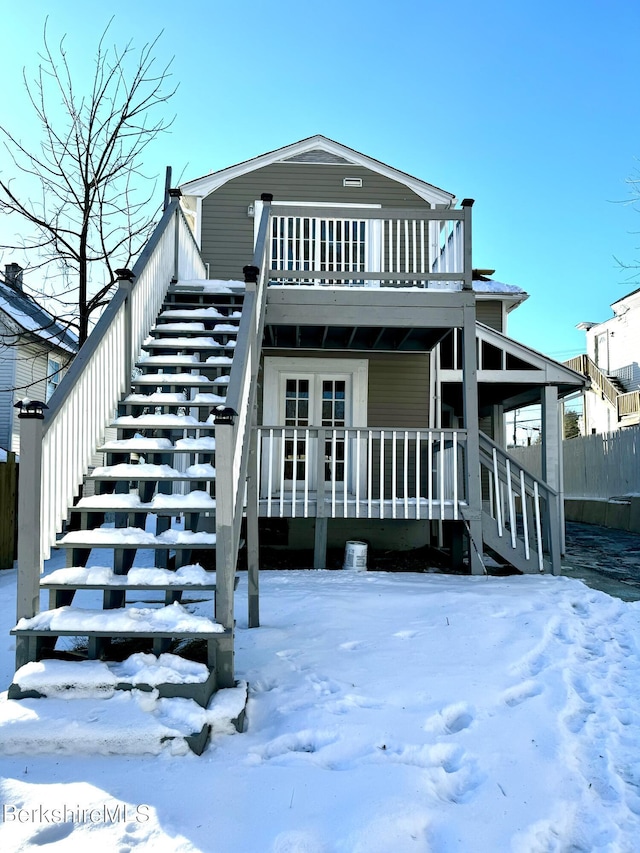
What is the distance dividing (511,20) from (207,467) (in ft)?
35.5

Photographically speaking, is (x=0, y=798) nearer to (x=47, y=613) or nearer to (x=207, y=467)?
(x=47, y=613)

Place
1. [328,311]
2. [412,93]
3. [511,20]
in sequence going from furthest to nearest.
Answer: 1. [412,93]
2. [511,20]
3. [328,311]

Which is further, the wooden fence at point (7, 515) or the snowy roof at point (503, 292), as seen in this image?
the snowy roof at point (503, 292)

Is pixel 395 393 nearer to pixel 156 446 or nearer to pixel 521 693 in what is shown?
pixel 156 446

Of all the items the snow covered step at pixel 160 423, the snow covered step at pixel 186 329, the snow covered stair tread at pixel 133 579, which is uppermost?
the snow covered step at pixel 186 329

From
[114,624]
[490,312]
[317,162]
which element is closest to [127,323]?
[114,624]

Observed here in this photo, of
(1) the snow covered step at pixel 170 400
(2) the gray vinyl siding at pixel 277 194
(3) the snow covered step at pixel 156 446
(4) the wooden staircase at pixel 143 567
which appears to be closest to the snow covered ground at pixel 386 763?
(4) the wooden staircase at pixel 143 567

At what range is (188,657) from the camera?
3.19m

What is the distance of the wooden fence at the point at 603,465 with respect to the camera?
45.9 feet

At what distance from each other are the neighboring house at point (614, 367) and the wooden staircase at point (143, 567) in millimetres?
22138

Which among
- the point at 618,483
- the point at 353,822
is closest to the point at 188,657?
the point at 353,822

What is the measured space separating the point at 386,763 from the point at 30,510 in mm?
1990

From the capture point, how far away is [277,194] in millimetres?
9188

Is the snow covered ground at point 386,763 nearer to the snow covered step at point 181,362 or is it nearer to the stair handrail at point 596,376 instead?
the snow covered step at point 181,362
